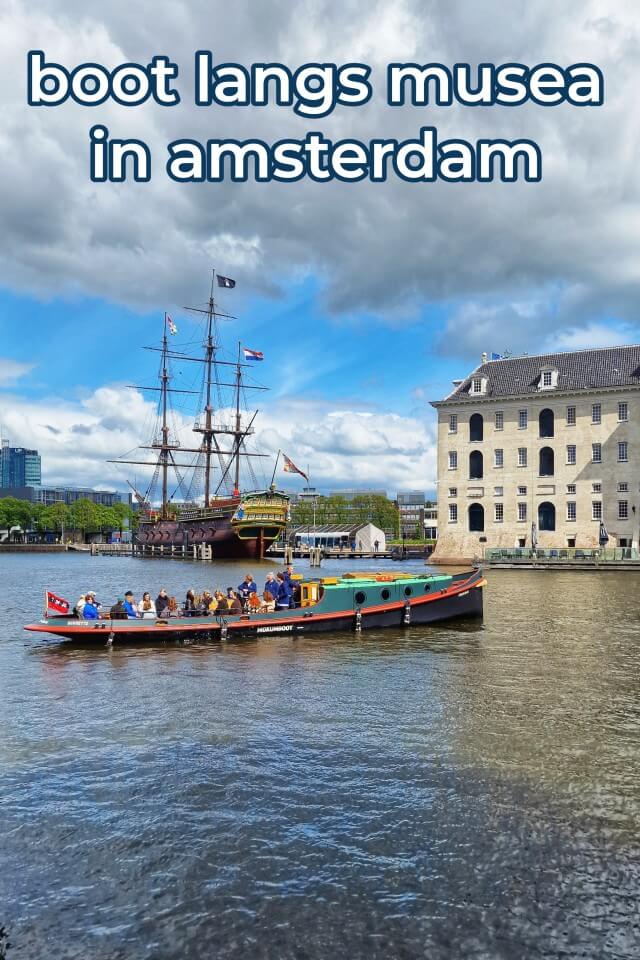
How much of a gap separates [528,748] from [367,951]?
763 centimetres

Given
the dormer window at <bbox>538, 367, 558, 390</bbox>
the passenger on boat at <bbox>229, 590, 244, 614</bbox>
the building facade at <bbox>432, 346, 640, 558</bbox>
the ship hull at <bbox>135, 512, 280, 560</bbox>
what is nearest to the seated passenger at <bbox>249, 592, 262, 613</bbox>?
the passenger on boat at <bbox>229, 590, 244, 614</bbox>

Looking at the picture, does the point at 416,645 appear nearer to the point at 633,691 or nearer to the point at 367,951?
the point at 633,691

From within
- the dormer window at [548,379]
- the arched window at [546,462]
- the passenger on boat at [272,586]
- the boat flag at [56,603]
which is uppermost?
the dormer window at [548,379]

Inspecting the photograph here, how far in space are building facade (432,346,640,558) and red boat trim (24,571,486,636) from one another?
5033cm

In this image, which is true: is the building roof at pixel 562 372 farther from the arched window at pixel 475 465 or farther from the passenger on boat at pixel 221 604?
the passenger on boat at pixel 221 604

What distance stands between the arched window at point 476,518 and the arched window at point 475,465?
3.30 metres

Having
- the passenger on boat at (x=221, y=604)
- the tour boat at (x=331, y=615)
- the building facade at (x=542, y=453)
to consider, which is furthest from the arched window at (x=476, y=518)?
the passenger on boat at (x=221, y=604)

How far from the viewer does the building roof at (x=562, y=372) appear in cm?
8525

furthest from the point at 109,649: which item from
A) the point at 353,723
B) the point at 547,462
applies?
the point at 547,462

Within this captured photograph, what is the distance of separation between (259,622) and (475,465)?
212 ft

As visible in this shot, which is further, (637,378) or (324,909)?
(637,378)

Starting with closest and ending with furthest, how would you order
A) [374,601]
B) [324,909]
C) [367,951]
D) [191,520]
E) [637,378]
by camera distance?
[367,951] < [324,909] < [374,601] < [637,378] < [191,520]

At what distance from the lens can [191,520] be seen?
124438mm

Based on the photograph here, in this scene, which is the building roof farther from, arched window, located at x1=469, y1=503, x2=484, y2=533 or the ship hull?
the ship hull
